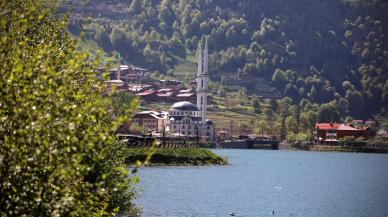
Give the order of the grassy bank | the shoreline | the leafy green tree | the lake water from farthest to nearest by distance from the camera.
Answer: the grassy bank → the shoreline → the lake water → the leafy green tree

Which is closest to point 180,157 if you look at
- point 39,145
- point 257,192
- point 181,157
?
point 181,157

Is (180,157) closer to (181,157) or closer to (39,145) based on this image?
(181,157)

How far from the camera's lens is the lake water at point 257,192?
8625 centimetres

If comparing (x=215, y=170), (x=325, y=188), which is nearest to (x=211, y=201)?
(x=325, y=188)

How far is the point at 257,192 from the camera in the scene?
368 ft

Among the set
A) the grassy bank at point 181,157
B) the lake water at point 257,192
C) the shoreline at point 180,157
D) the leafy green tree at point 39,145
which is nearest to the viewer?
the leafy green tree at point 39,145

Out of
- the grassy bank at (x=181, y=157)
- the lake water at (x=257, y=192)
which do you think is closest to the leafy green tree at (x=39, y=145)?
the lake water at (x=257, y=192)

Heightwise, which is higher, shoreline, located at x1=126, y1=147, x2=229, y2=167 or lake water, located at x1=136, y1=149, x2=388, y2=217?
shoreline, located at x1=126, y1=147, x2=229, y2=167

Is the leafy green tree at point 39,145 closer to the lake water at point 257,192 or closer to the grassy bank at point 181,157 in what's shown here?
the lake water at point 257,192

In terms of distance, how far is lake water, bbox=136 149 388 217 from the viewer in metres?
86.2

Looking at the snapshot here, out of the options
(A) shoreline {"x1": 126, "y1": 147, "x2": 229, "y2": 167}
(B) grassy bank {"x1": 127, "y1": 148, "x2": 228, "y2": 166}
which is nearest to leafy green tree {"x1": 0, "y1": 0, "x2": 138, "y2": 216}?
(A) shoreline {"x1": 126, "y1": 147, "x2": 229, "y2": 167}

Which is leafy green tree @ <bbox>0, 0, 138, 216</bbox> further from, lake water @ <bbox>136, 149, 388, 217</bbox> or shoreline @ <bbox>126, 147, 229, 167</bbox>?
shoreline @ <bbox>126, 147, 229, 167</bbox>

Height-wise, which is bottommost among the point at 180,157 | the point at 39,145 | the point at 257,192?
the point at 257,192

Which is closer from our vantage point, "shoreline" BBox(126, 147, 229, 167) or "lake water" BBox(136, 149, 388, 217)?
"lake water" BBox(136, 149, 388, 217)
